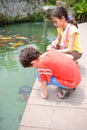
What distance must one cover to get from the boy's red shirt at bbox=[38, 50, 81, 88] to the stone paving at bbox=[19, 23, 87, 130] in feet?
0.64

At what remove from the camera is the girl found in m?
3.04

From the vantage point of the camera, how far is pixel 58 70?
2.65 meters

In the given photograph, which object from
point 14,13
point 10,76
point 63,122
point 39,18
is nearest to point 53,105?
point 63,122

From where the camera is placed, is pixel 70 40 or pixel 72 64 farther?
pixel 70 40

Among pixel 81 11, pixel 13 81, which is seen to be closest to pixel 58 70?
pixel 13 81

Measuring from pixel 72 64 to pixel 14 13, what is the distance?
376 inches

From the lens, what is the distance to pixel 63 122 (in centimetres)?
234

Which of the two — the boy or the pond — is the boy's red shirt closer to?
the boy

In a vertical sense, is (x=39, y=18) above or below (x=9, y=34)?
below

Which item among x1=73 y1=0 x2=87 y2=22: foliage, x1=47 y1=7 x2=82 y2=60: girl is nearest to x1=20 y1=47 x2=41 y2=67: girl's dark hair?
x1=47 y1=7 x2=82 y2=60: girl

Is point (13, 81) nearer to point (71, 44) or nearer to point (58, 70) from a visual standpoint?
point (71, 44)

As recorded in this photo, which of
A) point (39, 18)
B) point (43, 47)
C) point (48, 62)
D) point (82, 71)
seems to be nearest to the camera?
point (48, 62)

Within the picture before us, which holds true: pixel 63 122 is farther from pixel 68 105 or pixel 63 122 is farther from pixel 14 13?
pixel 14 13

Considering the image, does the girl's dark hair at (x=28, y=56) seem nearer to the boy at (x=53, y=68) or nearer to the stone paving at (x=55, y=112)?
the boy at (x=53, y=68)
